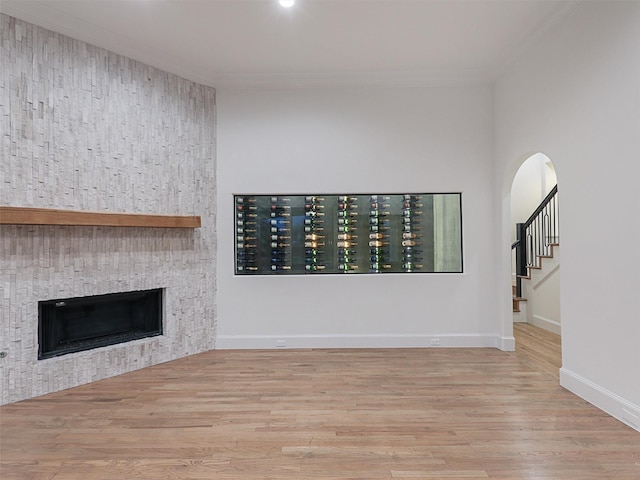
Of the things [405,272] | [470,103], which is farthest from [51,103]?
[470,103]

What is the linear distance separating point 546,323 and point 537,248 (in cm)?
129

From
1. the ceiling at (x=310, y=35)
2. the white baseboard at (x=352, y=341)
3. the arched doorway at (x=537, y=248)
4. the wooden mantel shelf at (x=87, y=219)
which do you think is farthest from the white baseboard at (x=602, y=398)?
the wooden mantel shelf at (x=87, y=219)

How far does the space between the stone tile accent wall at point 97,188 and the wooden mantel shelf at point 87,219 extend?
0.16 metres

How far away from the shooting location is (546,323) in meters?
5.33

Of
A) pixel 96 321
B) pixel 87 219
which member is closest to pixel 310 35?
pixel 87 219

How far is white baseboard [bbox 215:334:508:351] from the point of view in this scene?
14.4ft

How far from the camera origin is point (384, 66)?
415 cm

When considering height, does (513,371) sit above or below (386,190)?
below

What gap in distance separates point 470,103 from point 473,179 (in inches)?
34.2

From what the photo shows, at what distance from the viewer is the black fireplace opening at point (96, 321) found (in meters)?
3.25

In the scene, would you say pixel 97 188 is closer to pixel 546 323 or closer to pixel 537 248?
pixel 546 323

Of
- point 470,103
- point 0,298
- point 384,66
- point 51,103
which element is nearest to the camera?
point 0,298

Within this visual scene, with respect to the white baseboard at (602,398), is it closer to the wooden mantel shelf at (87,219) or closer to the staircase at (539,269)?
the staircase at (539,269)

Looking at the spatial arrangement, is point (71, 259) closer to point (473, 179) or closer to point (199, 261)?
point (199, 261)
